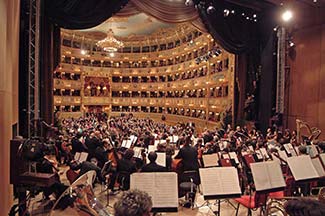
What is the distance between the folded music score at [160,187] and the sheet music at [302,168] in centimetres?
244

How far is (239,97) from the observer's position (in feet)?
50.6

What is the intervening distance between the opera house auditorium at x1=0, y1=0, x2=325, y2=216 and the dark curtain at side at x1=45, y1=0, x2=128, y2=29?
0.16 ft

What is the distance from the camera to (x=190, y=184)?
611 cm

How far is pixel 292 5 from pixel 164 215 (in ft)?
39.4

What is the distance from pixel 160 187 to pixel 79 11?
924 centimetres

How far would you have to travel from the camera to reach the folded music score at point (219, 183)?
430cm

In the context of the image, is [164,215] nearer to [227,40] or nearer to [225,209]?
[225,209]

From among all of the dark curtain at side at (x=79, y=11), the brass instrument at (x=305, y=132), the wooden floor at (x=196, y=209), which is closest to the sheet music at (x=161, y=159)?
the wooden floor at (x=196, y=209)

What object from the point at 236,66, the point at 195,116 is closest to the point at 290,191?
the point at 236,66

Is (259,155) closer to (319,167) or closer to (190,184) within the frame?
(319,167)

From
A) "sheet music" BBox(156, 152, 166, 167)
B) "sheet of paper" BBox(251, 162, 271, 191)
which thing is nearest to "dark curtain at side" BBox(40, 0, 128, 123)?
"sheet music" BBox(156, 152, 166, 167)

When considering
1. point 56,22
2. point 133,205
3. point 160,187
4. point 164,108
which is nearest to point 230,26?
point 56,22

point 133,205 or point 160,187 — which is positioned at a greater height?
point 133,205

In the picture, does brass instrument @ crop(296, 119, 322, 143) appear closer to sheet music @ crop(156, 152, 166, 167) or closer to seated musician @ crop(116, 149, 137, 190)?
sheet music @ crop(156, 152, 166, 167)
